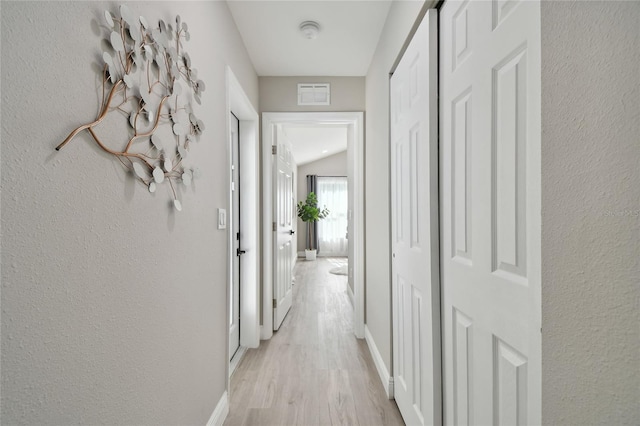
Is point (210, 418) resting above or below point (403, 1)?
below

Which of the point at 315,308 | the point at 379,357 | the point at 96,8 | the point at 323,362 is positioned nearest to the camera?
the point at 96,8

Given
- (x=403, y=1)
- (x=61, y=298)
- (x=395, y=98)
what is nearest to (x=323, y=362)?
(x=395, y=98)

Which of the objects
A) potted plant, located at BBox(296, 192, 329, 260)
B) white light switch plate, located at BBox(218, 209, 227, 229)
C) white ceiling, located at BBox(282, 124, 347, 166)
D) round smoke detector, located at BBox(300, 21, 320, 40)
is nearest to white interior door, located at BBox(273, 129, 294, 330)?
round smoke detector, located at BBox(300, 21, 320, 40)

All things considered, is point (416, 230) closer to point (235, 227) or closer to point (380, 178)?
point (380, 178)

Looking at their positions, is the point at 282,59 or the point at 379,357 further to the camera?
the point at 282,59

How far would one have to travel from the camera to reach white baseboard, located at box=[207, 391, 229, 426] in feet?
5.39

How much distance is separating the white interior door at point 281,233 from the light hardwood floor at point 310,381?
22cm

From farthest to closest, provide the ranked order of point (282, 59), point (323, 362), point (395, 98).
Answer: point (282, 59) < point (323, 362) < point (395, 98)

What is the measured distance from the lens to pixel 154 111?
1068mm

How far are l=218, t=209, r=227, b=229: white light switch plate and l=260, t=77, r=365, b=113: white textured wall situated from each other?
1.48m

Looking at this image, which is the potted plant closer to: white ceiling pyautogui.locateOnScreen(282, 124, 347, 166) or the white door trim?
white ceiling pyautogui.locateOnScreen(282, 124, 347, 166)

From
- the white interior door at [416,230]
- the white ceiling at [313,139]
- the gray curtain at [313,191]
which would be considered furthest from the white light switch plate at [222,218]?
the gray curtain at [313,191]
